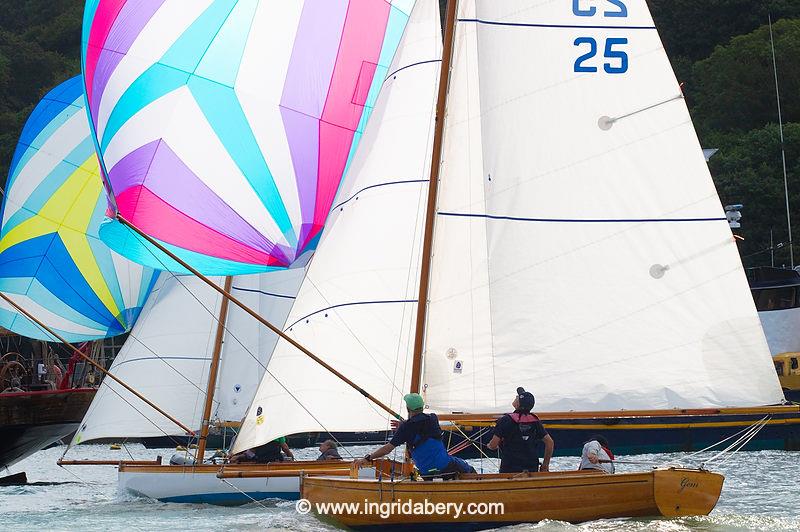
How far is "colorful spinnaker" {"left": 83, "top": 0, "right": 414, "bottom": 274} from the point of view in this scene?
1806cm

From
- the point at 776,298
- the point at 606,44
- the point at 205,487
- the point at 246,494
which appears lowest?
the point at 246,494

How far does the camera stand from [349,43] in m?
20.1

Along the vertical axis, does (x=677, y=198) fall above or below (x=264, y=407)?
above

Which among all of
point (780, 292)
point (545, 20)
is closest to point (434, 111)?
point (545, 20)

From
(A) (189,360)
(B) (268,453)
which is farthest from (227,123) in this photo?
(A) (189,360)

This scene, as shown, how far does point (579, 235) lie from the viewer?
14250mm

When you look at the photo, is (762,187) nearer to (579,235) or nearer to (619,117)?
(619,117)

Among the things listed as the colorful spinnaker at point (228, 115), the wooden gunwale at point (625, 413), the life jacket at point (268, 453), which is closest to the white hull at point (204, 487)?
the life jacket at point (268, 453)

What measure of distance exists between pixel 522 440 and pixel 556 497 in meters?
1.14

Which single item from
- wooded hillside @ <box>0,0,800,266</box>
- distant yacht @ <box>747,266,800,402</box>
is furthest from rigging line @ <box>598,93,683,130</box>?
wooded hillside @ <box>0,0,800,266</box>

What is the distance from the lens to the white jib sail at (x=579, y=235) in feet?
45.6

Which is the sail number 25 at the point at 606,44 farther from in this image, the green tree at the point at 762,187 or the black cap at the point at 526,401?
the green tree at the point at 762,187

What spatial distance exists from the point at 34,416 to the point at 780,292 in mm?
21993

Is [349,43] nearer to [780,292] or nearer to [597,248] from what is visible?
[597,248]
